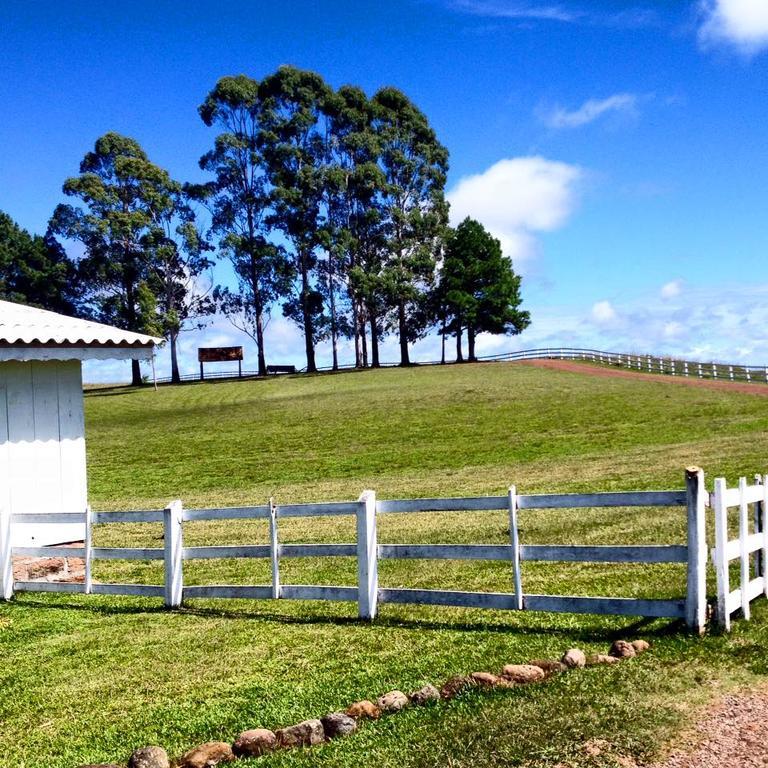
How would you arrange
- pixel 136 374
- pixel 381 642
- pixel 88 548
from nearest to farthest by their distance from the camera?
pixel 381 642 < pixel 88 548 < pixel 136 374

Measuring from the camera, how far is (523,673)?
705 centimetres

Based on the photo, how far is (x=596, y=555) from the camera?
8641mm

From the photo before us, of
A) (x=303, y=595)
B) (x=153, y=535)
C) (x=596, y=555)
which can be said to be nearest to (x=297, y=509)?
(x=303, y=595)

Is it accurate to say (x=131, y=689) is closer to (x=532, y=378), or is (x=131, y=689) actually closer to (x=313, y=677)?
(x=313, y=677)

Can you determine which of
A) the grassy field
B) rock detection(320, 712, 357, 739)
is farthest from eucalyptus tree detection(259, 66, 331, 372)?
rock detection(320, 712, 357, 739)

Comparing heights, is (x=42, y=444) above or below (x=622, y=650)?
above

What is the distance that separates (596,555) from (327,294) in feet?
188

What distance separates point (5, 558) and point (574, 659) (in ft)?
27.9

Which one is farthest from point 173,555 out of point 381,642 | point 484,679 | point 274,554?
point 484,679

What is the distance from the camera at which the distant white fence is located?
8.26 metres

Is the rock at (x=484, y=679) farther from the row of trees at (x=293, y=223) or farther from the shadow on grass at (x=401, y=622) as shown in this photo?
the row of trees at (x=293, y=223)

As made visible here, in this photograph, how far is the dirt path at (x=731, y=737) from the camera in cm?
561

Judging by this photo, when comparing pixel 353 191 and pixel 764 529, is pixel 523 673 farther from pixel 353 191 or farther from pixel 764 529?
pixel 353 191

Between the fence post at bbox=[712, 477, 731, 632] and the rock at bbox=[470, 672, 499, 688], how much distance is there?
97.9 inches
